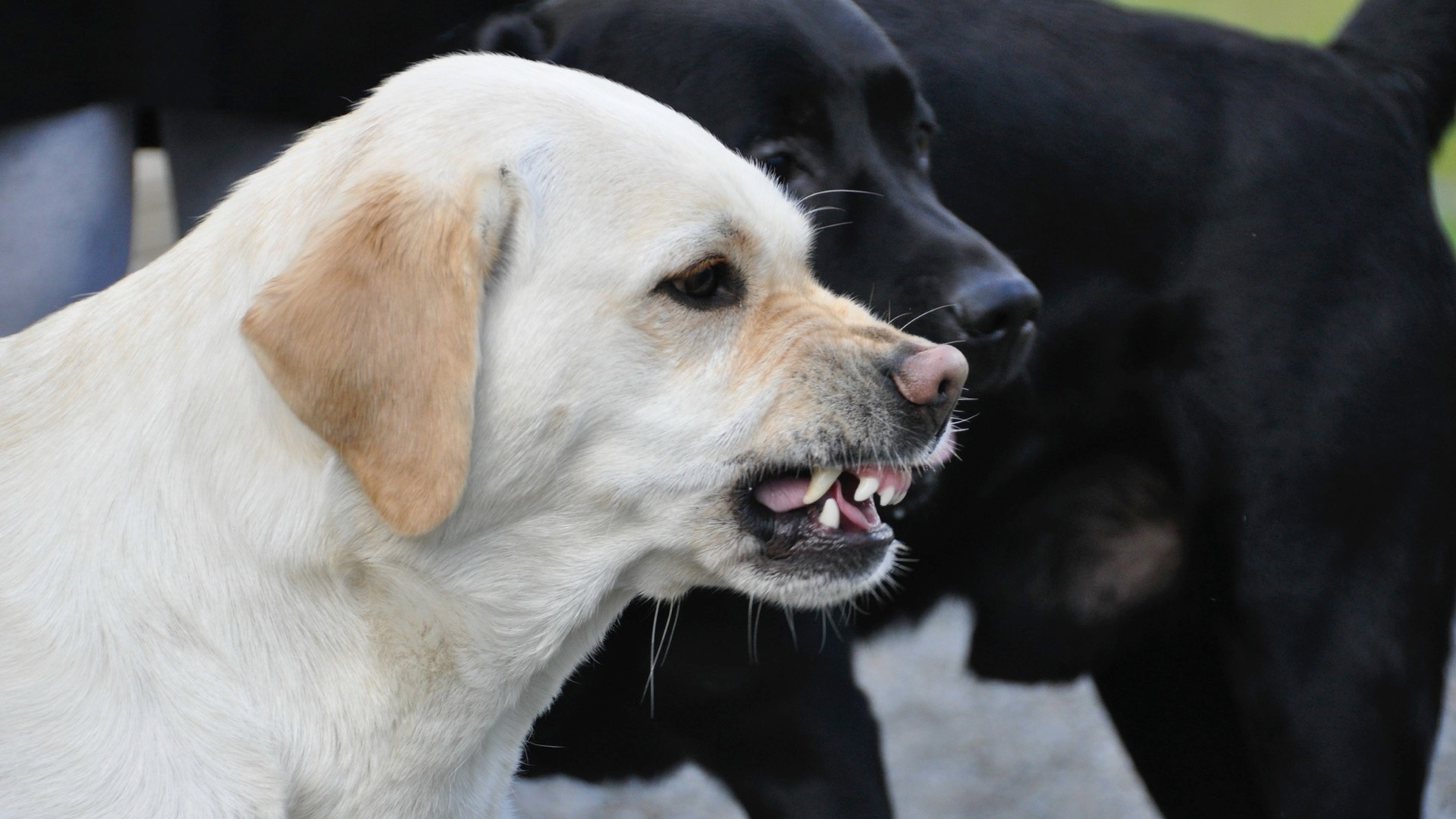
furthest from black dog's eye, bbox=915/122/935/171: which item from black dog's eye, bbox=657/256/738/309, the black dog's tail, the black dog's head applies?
the black dog's tail

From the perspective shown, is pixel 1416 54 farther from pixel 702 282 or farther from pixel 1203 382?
pixel 702 282

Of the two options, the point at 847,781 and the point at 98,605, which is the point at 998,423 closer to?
the point at 847,781

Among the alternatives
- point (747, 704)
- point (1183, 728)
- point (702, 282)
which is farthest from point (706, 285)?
point (1183, 728)

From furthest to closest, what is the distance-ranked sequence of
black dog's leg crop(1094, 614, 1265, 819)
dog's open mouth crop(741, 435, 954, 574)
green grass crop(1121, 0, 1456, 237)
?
green grass crop(1121, 0, 1456, 237)
black dog's leg crop(1094, 614, 1265, 819)
dog's open mouth crop(741, 435, 954, 574)

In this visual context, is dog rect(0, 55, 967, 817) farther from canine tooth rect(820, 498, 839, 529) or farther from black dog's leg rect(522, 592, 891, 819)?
black dog's leg rect(522, 592, 891, 819)

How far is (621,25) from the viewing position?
9.54ft

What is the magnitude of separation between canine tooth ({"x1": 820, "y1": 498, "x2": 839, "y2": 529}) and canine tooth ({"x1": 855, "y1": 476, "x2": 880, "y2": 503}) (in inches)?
1.5

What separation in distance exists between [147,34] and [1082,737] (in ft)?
11.5

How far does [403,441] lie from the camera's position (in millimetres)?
1875

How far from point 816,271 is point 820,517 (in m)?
0.69

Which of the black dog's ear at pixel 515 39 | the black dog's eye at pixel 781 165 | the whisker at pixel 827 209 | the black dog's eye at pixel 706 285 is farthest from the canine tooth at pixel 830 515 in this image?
the black dog's ear at pixel 515 39

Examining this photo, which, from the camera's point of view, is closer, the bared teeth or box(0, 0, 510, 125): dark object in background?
the bared teeth

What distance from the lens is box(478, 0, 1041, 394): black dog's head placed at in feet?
8.93

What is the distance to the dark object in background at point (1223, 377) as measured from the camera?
3.12 meters
